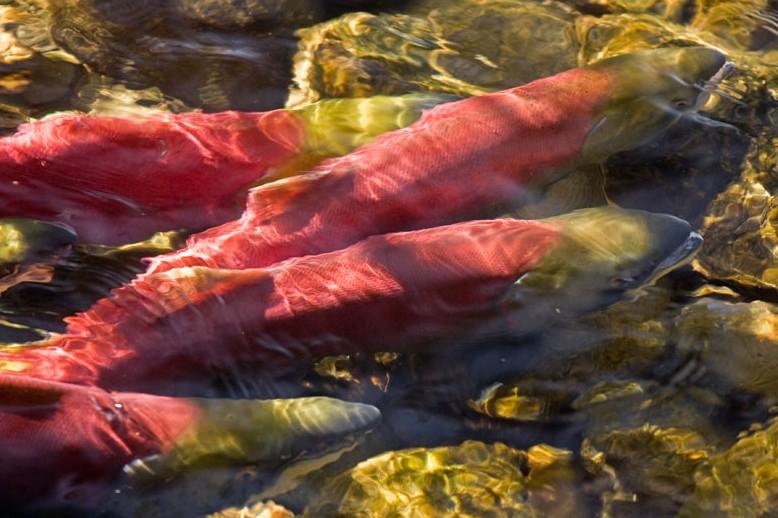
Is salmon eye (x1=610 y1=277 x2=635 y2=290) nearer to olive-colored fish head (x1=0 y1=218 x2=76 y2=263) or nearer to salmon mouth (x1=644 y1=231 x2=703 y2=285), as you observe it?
salmon mouth (x1=644 y1=231 x2=703 y2=285)

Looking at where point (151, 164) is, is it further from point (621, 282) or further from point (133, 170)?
point (621, 282)

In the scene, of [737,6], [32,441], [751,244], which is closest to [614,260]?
[751,244]

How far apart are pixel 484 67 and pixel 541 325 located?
5.56ft

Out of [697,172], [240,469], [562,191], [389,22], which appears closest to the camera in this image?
[240,469]

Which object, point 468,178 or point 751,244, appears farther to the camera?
point 751,244

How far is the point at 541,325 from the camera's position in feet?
11.2

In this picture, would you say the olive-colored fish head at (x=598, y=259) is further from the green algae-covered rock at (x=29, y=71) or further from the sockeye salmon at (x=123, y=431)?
the green algae-covered rock at (x=29, y=71)

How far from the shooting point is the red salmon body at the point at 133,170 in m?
3.47

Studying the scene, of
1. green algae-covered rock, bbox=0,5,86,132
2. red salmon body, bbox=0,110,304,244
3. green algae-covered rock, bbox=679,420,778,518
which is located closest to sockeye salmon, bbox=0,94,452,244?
red salmon body, bbox=0,110,304,244

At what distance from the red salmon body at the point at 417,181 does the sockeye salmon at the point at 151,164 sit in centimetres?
16

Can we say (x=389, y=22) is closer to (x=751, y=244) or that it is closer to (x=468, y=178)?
(x=468, y=178)

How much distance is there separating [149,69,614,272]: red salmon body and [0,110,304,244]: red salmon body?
169 millimetres

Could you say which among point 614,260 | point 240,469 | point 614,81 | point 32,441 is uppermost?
point 614,81

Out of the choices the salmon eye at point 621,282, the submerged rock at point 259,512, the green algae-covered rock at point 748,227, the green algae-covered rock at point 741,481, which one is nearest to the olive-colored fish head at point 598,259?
the salmon eye at point 621,282
